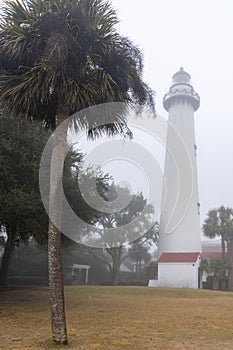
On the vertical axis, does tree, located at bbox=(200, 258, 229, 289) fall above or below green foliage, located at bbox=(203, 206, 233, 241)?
below

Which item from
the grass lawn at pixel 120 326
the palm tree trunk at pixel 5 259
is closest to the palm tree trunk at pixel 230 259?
the palm tree trunk at pixel 5 259

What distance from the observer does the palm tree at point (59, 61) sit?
8.95 meters

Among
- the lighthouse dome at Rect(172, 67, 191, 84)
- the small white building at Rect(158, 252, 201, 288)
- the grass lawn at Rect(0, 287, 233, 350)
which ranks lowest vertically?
the grass lawn at Rect(0, 287, 233, 350)

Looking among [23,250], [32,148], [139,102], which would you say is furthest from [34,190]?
[23,250]

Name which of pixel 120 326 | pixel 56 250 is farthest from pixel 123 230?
pixel 56 250

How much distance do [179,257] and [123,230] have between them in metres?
9.43

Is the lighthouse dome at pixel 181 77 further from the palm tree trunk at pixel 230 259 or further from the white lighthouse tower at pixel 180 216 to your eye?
the palm tree trunk at pixel 230 259

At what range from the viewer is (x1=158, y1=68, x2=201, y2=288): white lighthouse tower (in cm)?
3347

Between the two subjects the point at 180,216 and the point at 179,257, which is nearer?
the point at 179,257

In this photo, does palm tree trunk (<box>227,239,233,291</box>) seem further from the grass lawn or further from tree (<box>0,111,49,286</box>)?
tree (<box>0,111,49,286</box>)

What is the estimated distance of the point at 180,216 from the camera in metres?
34.2

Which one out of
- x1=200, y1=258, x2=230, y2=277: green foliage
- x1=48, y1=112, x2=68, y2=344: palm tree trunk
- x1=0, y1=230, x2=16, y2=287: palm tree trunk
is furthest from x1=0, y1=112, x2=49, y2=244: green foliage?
x1=200, y1=258, x2=230, y2=277: green foliage

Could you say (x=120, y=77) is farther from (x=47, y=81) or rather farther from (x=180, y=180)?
(x=180, y=180)

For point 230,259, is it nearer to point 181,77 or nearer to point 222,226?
point 222,226
